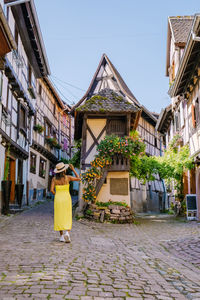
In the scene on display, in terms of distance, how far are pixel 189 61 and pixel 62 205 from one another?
326 inches

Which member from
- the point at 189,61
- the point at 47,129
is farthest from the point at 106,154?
the point at 47,129

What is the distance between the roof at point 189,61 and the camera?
33.9 ft

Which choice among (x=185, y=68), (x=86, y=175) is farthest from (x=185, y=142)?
(x=86, y=175)

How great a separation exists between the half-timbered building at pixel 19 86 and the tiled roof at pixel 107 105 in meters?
2.95

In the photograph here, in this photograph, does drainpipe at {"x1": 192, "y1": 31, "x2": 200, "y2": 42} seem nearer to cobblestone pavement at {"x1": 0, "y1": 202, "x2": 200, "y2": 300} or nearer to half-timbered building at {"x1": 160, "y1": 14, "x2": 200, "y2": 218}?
half-timbered building at {"x1": 160, "y1": 14, "x2": 200, "y2": 218}

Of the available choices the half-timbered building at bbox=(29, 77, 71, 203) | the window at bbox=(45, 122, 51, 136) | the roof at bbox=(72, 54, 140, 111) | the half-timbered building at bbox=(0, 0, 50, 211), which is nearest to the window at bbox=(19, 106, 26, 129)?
the half-timbered building at bbox=(0, 0, 50, 211)

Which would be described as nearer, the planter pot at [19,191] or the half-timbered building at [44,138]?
the planter pot at [19,191]

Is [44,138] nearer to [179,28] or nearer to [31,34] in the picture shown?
[31,34]

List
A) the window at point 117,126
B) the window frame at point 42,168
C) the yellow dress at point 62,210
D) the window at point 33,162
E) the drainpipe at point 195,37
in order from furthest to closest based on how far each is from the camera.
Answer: the window frame at point 42,168, the window at point 33,162, the window at point 117,126, the drainpipe at point 195,37, the yellow dress at point 62,210

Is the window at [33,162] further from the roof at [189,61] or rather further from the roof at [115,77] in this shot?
the roof at [189,61]

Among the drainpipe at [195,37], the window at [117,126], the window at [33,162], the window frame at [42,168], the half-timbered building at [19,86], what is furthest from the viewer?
the window frame at [42,168]

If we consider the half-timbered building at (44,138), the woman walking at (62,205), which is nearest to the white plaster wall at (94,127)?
the half-timbered building at (44,138)

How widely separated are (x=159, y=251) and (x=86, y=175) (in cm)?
660

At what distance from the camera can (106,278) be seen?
4.12 meters
